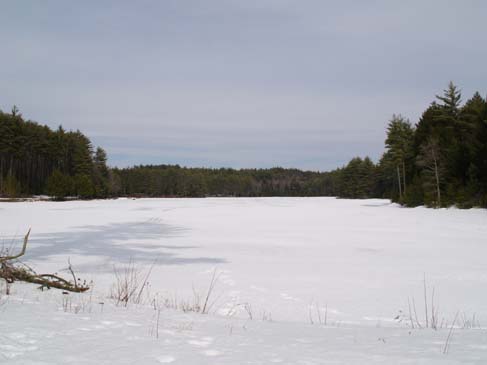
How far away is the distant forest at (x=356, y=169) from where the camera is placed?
33.0m

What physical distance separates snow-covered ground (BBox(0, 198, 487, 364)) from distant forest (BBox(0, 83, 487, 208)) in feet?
70.5

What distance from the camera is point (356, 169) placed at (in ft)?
277

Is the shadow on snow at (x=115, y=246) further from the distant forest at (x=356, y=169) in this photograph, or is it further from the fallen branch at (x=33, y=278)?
the distant forest at (x=356, y=169)

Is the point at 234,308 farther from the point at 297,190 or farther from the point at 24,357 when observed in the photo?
the point at 297,190

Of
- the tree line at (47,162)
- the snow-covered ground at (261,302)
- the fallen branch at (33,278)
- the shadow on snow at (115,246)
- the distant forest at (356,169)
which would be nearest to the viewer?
the snow-covered ground at (261,302)

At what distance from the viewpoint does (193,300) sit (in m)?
6.25

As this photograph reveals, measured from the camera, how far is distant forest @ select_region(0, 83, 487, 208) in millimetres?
33031

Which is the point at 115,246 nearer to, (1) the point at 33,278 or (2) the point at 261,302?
(1) the point at 33,278

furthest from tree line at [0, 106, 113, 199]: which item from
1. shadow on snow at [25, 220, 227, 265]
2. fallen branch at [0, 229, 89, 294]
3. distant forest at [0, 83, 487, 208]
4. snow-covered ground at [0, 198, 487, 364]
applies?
fallen branch at [0, 229, 89, 294]

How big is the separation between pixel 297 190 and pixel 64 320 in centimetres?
15512

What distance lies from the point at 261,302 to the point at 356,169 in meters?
82.5

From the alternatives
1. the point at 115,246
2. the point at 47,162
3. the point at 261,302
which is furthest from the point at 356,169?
the point at 261,302

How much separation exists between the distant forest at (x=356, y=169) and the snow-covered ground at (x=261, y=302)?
21.5 metres

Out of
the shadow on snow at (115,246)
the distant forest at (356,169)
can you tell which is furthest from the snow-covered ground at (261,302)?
the distant forest at (356,169)
